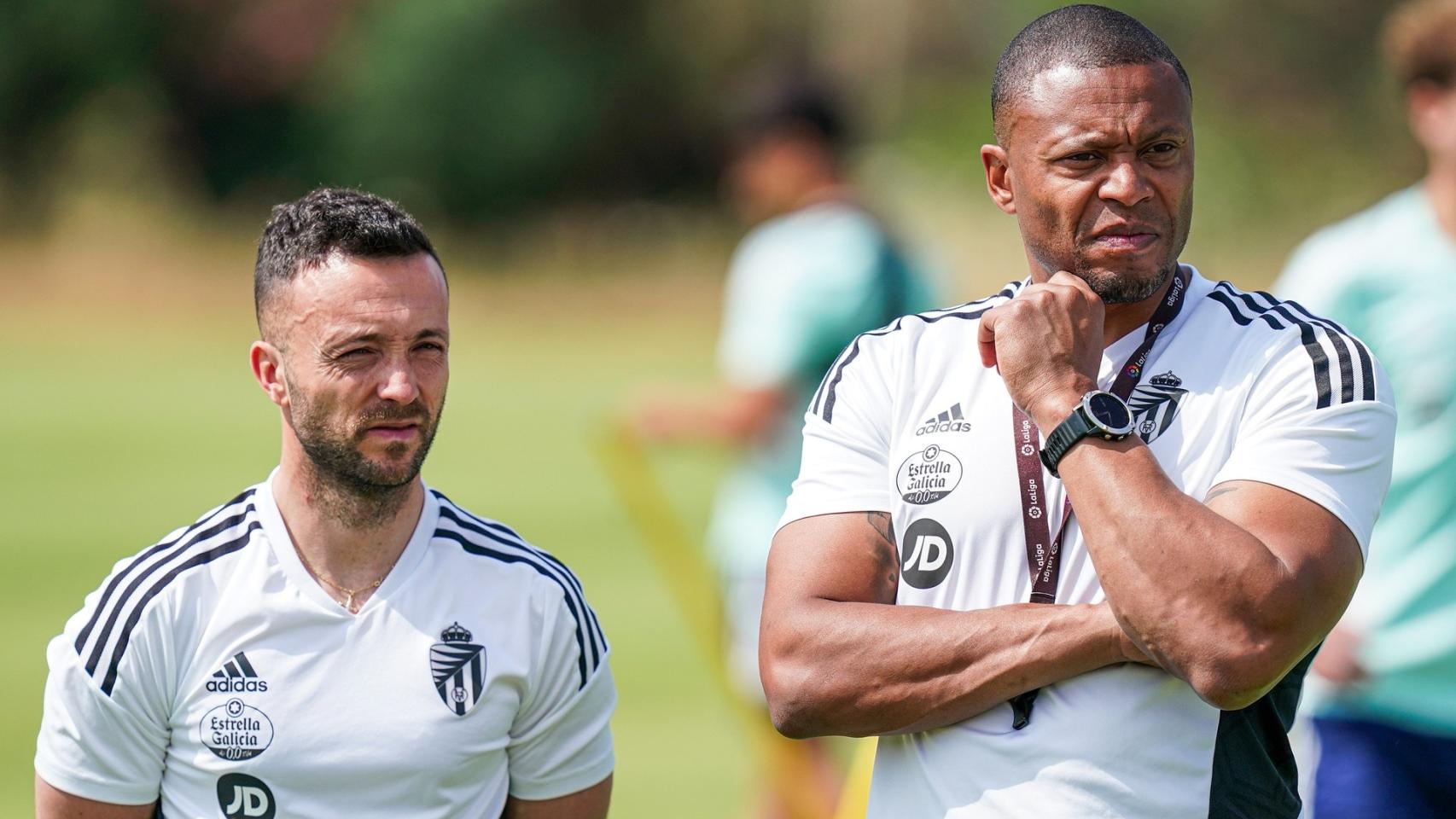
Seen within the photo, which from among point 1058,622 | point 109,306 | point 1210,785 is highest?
point 109,306

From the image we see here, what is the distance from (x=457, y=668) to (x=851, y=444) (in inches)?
33.9

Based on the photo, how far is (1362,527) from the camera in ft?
9.92

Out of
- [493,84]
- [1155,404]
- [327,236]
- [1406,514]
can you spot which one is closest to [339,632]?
[327,236]

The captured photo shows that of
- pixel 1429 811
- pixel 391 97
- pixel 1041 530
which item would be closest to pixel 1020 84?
pixel 1041 530

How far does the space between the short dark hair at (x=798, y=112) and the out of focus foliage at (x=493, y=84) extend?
35299 mm

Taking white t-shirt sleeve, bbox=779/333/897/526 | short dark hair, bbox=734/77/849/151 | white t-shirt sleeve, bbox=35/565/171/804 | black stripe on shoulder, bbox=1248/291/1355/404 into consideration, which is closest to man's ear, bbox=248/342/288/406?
white t-shirt sleeve, bbox=35/565/171/804

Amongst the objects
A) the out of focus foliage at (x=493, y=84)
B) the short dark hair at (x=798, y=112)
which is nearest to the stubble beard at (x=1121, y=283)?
the short dark hair at (x=798, y=112)

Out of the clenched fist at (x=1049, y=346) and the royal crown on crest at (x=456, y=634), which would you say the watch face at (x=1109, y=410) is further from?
the royal crown on crest at (x=456, y=634)

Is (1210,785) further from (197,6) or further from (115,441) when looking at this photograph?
(197,6)

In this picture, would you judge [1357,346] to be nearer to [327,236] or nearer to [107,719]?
[327,236]

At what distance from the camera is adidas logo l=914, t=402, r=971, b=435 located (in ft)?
10.5

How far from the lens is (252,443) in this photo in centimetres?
2227

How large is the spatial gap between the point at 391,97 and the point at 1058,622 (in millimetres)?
47396

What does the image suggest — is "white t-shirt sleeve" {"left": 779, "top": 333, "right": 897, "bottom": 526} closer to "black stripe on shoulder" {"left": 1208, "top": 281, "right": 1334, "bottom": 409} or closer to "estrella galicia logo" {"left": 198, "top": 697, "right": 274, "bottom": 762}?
"black stripe on shoulder" {"left": 1208, "top": 281, "right": 1334, "bottom": 409}
